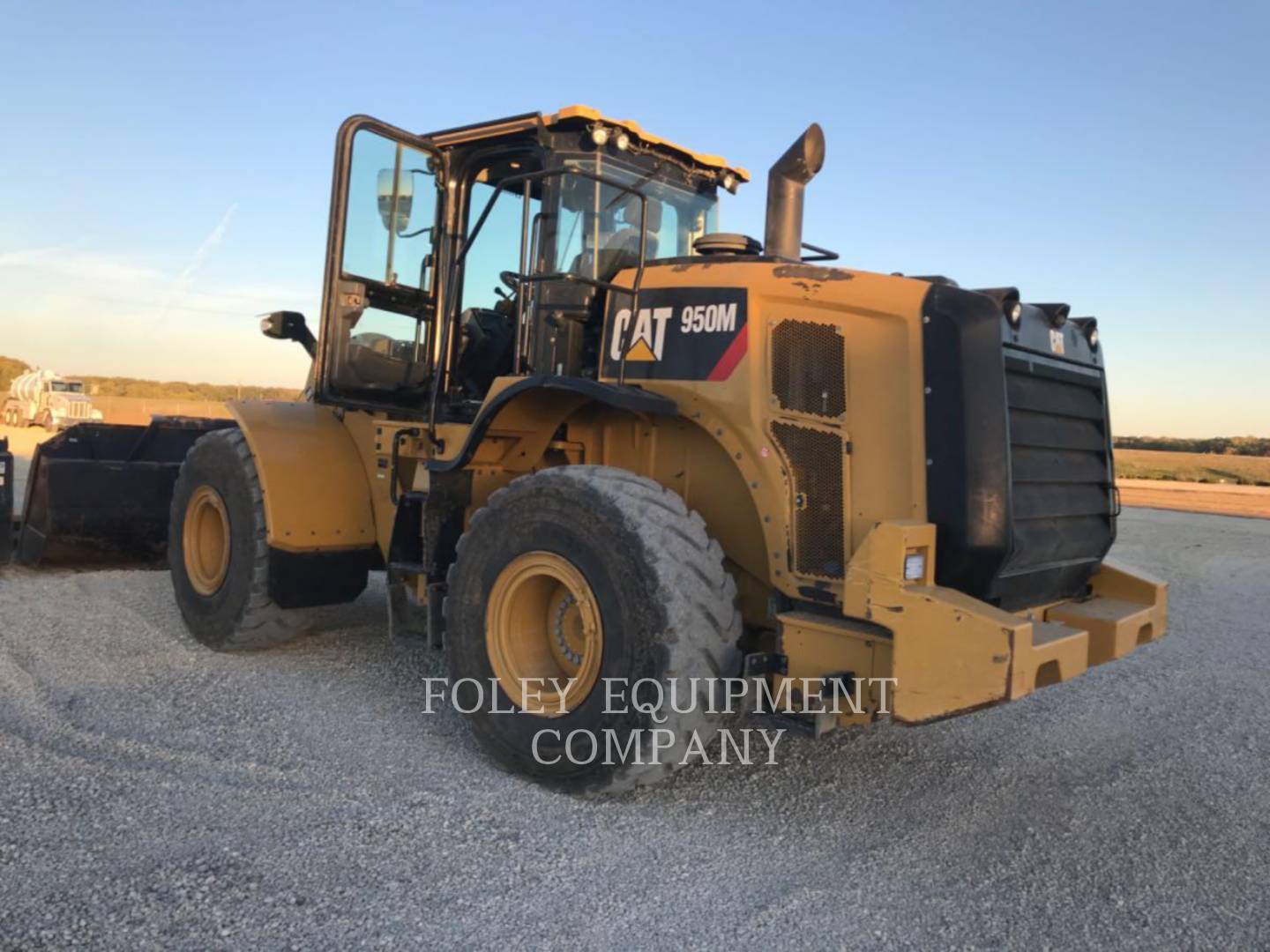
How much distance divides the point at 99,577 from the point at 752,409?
244 inches

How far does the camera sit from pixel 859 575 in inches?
142

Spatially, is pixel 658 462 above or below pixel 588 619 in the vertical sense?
above

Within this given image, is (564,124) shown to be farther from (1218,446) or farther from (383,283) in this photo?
(1218,446)

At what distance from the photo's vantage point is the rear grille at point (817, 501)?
12.9ft

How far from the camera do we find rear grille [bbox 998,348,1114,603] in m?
3.99

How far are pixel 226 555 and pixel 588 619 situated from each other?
313 cm

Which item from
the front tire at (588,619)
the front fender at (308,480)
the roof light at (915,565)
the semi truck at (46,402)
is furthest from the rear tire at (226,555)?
the semi truck at (46,402)

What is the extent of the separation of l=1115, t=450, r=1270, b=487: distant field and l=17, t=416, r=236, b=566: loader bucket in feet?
117

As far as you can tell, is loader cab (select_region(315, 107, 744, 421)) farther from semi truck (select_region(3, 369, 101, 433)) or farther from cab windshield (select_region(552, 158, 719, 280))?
semi truck (select_region(3, 369, 101, 433))

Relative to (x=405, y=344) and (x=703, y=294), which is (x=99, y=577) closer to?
(x=405, y=344)

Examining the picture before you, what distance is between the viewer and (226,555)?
6117 mm
